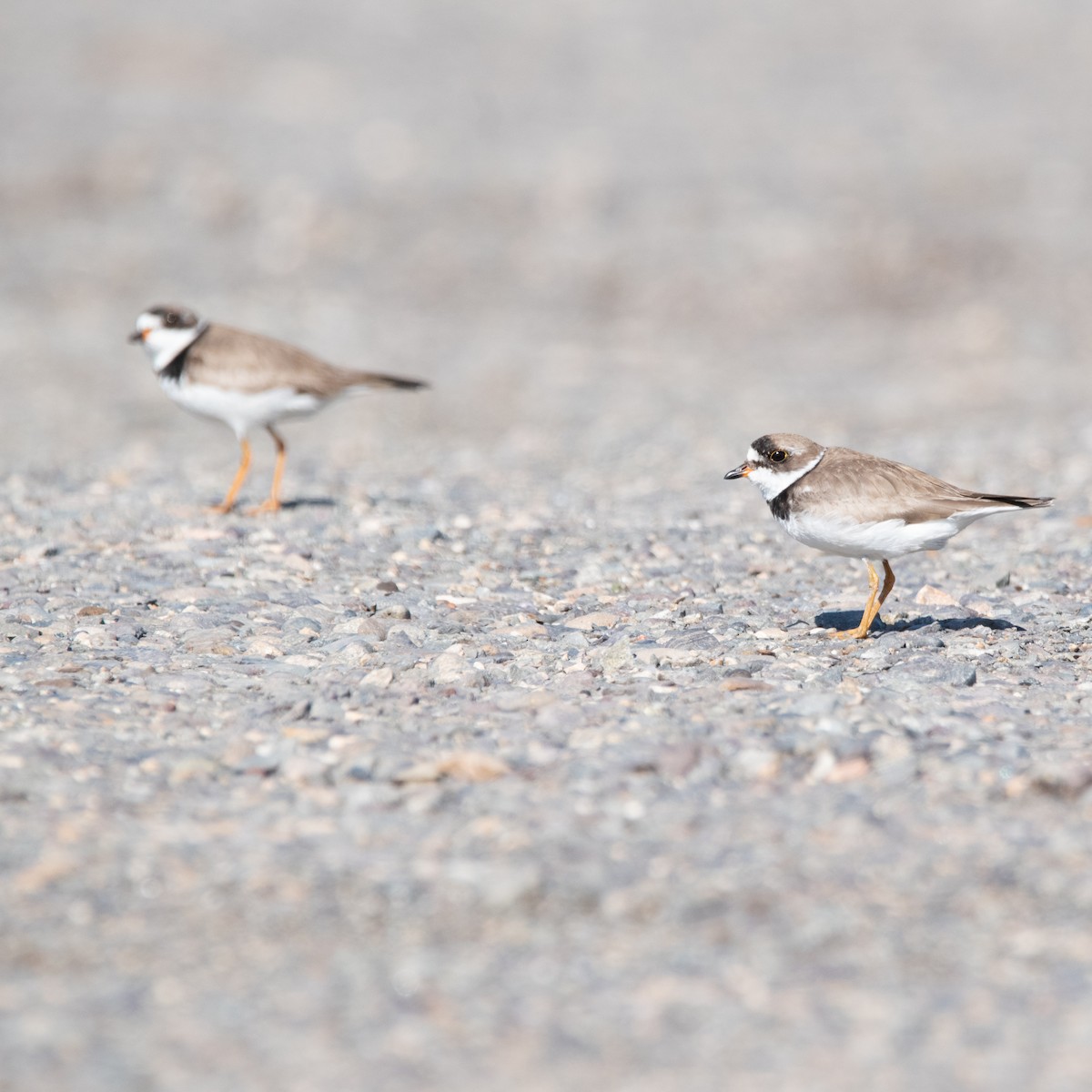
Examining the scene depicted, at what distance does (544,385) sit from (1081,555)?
9010 mm

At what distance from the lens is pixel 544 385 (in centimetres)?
1698

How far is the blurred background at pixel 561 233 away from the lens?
15.2 meters

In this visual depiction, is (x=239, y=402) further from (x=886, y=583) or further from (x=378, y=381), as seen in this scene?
(x=886, y=583)

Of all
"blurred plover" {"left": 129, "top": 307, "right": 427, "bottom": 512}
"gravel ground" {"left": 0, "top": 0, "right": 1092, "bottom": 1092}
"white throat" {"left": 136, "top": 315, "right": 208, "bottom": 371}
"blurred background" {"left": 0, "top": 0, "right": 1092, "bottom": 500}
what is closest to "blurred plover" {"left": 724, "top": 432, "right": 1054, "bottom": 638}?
"gravel ground" {"left": 0, "top": 0, "right": 1092, "bottom": 1092}

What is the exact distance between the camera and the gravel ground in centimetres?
402

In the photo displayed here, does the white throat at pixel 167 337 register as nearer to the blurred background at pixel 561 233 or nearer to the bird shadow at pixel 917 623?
the blurred background at pixel 561 233

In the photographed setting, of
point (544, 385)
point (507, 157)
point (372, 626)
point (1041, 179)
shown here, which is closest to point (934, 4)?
point (1041, 179)

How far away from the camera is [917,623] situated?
7422 mm

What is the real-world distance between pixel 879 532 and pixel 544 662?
1.70 meters

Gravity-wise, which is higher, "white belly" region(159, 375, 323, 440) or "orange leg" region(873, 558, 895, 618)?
"white belly" region(159, 375, 323, 440)

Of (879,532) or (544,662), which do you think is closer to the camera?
(879,532)

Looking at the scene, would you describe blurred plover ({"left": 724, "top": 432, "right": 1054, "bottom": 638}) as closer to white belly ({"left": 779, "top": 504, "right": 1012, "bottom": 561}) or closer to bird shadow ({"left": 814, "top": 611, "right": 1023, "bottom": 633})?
white belly ({"left": 779, "top": 504, "right": 1012, "bottom": 561})

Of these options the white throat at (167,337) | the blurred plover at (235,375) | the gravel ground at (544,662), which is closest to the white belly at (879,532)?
the gravel ground at (544,662)

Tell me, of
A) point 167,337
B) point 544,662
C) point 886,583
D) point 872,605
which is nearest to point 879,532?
point 872,605
